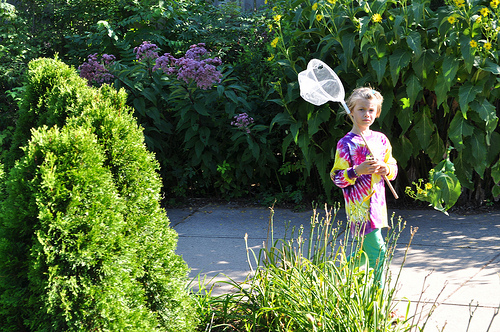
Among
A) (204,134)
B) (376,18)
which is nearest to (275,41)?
(376,18)

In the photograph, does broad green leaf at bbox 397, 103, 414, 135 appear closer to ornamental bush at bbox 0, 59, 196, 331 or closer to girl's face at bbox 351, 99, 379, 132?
girl's face at bbox 351, 99, 379, 132

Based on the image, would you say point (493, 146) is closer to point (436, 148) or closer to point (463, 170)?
point (463, 170)

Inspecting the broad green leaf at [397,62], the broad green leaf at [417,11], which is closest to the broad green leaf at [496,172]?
the broad green leaf at [397,62]

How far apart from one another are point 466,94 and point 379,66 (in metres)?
0.86

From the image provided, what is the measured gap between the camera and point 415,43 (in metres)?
4.71

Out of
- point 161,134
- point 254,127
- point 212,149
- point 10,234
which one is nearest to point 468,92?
point 254,127

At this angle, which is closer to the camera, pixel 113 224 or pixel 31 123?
pixel 113 224

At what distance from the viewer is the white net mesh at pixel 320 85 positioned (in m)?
3.37

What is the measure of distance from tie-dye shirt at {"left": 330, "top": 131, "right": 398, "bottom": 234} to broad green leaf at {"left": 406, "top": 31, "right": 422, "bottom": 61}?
1655 millimetres

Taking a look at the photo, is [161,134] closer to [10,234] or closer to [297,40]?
[297,40]

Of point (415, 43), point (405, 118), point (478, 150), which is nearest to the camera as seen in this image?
point (415, 43)

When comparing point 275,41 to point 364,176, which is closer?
point 364,176

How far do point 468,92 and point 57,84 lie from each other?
367 cm

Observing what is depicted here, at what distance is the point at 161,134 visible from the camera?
6195mm
